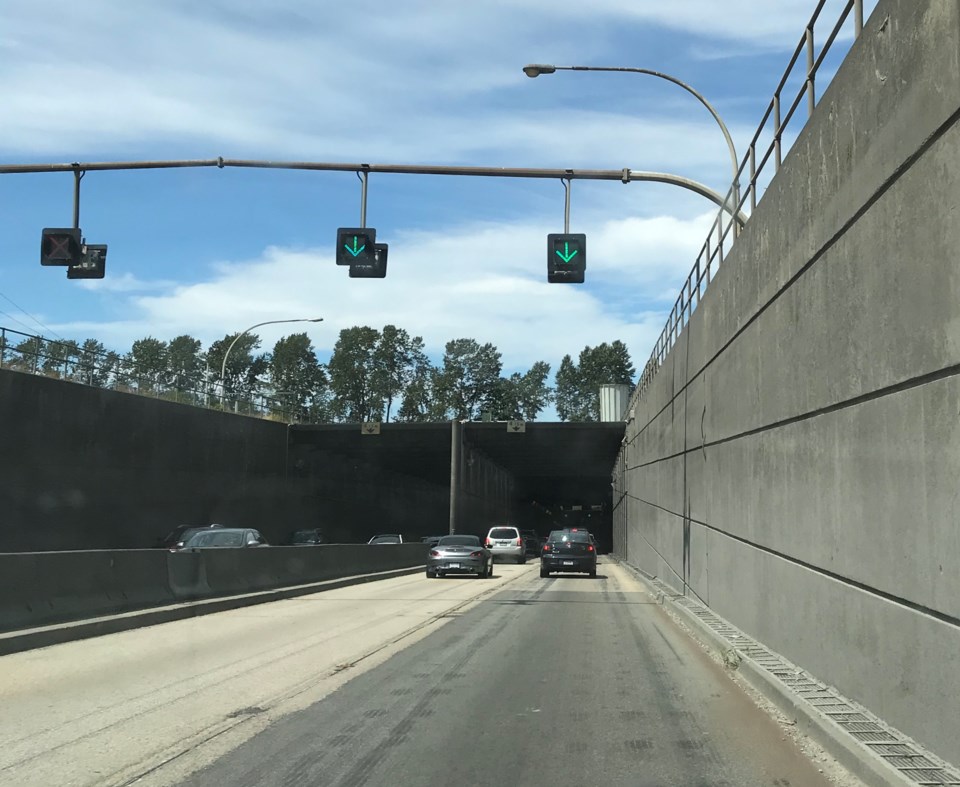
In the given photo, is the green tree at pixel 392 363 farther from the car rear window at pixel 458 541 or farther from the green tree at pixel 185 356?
the car rear window at pixel 458 541

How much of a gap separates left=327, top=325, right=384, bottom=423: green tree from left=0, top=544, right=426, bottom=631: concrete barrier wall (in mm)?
117410

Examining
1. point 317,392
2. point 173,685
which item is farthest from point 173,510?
point 317,392

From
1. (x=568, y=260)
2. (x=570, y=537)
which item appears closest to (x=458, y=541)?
(x=570, y=537)

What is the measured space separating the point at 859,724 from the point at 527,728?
251 cm

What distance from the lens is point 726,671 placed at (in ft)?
33.5

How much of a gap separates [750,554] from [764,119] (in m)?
5.83

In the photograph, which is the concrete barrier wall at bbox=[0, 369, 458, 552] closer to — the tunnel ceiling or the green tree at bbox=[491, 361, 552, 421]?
the tunnel ceiling

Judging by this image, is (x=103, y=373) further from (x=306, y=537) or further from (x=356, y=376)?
(x=356, y=376)

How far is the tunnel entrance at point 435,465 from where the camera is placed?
49.9 m

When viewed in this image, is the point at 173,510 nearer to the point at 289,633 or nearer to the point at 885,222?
the point at 289,633

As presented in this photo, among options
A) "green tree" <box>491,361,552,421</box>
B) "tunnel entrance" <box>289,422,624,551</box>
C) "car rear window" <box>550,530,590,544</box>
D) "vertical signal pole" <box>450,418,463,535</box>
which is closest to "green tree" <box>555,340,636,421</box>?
"green tree" <box>491,361,552,421</box>

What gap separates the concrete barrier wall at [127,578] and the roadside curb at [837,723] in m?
8.59

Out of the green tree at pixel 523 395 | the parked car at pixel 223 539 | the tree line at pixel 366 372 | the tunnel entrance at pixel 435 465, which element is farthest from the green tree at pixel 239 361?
the parked car at pixel 223 539

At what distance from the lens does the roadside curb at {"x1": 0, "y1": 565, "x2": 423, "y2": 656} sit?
10.9m
